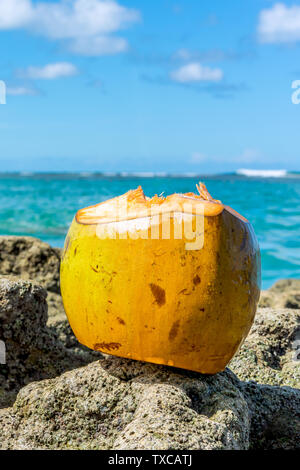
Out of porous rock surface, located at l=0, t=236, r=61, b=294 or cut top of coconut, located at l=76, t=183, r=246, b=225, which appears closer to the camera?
cut top of coconut, located at l=76, t=183, r=246, b=225

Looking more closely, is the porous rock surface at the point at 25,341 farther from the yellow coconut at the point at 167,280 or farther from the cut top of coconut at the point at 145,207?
the cut top of coconut at the point at 145,207

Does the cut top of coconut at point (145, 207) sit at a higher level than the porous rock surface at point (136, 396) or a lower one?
higher

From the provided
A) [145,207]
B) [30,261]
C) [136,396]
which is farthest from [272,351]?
[30,261]

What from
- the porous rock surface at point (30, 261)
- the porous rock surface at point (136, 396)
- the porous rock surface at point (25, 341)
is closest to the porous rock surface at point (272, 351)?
the porous rock surface at point (136, 396)

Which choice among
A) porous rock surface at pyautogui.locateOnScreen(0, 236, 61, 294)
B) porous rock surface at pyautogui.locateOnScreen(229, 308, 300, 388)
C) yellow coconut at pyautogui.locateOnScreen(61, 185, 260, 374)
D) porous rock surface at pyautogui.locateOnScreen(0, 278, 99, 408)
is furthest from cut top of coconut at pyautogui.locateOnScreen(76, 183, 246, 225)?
porous rock surface at pyautogui.locateOnScreen(0, 236, 61, 294)

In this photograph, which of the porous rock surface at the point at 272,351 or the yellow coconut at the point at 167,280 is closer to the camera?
the yellow coconut at the point at 167,280

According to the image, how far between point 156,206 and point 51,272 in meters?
2.24

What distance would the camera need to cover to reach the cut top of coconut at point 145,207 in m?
2.10

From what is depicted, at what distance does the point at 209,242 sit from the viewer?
2.05 meters

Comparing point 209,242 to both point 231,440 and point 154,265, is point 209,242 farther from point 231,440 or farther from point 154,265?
point 231,440

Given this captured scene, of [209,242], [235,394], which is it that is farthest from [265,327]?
[209,242]

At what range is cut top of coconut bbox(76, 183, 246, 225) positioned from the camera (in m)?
2.10

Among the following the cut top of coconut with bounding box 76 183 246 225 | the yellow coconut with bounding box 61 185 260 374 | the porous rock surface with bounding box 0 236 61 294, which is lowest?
the porous rock surface with bounding box 0 236 61 294

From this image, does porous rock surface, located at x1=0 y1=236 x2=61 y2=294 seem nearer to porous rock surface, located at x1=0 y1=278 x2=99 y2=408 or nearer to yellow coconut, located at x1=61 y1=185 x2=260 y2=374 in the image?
porous rock surface, located at x1=0 y1=278 x2=99 y2=408
